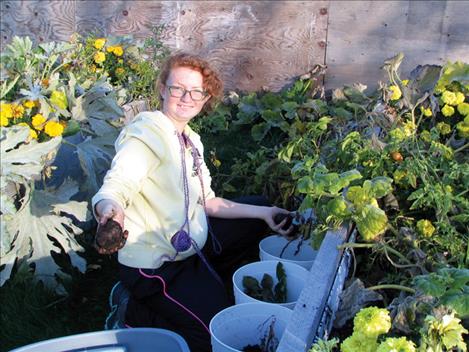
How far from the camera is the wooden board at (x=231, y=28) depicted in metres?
4.53

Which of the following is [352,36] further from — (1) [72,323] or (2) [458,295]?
(2) [458,295]

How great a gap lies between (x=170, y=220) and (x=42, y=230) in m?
0.65

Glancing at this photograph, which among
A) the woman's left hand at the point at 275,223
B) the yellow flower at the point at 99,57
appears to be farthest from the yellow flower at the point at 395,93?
the yellow flower at the point at 99,57

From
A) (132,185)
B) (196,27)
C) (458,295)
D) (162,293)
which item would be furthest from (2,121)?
(196,27)

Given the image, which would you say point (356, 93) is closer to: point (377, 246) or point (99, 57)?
point (99, 57)

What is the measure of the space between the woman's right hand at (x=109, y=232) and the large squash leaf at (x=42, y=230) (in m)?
0.86

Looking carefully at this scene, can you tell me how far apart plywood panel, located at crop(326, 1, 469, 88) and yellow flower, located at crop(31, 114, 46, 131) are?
2.48m

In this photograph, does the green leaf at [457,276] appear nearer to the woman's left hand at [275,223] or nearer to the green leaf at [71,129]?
the woman's left hand at [275,223]

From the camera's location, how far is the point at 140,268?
7.45 ft

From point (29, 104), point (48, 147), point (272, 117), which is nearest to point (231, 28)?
point (272, 117)

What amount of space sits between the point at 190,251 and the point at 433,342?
1.32 metres

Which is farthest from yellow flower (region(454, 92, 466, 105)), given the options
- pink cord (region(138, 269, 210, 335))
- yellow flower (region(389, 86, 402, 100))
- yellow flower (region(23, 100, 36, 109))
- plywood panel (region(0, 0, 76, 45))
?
plywood panel (region(0, 0, 76, 45))

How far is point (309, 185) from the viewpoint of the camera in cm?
174

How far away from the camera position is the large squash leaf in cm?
254
